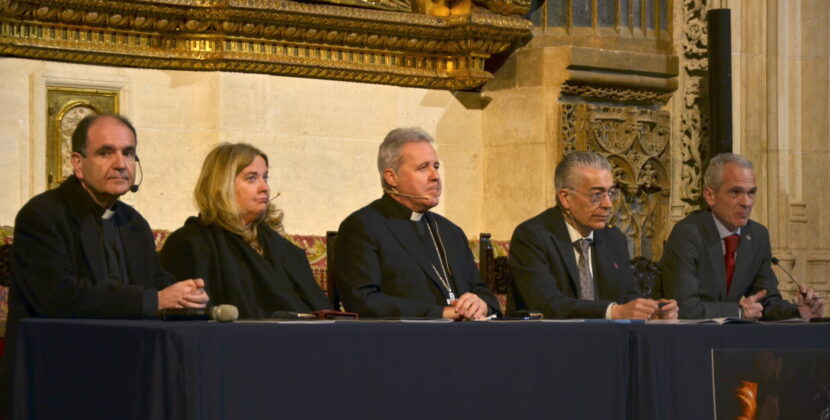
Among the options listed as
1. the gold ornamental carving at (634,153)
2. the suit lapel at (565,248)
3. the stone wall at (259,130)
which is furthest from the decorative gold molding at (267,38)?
the suit lapel at (565,248)

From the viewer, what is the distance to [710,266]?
21.0ft

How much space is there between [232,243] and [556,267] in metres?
1.29

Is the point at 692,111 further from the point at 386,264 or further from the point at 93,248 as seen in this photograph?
the point at 93,248

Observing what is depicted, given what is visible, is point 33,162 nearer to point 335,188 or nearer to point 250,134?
point 250,134

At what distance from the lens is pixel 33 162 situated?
6.79 meters

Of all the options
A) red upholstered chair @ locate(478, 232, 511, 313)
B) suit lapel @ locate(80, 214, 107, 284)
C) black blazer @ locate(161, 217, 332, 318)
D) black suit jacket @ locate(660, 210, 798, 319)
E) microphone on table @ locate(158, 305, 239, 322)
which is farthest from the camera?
red upholstered chair @ locate(478, 232, 511, 313)

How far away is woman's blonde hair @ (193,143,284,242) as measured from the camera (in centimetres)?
539

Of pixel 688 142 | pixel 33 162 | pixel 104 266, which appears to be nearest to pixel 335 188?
pixel 33 162

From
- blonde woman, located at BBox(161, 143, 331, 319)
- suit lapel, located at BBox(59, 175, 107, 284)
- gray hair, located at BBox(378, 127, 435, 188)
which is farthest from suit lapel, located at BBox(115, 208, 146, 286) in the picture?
gray hair, located at BBox(378, 127, 435, 188)

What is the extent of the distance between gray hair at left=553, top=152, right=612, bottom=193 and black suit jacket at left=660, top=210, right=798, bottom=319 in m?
0.55

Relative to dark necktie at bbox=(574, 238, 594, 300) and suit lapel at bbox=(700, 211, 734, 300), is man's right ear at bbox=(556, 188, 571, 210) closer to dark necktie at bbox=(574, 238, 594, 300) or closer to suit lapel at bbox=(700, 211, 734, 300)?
dark necktie at bbox=(574, 238, 594, 300)

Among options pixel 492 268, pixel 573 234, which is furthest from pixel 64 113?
pixel 573 234

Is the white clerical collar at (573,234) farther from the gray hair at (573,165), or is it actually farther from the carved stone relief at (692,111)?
the carved stone relief at (692,111)

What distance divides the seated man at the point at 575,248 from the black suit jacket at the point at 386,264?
225 mm
